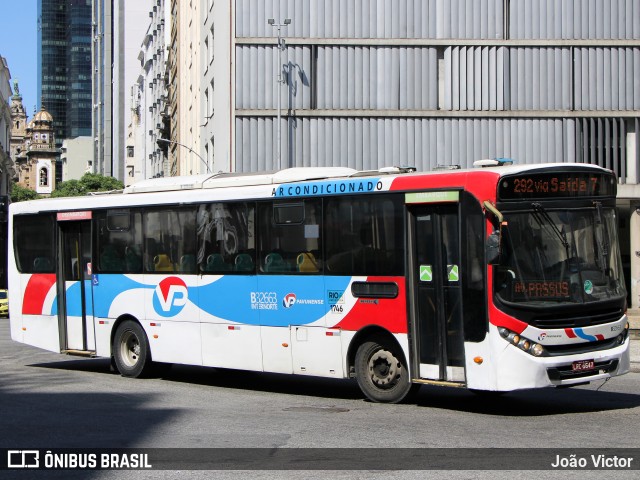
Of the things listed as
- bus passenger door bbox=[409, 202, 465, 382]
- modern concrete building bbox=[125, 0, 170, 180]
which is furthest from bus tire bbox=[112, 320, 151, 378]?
modern concrete building bbox=[125, 0, 170, 180]

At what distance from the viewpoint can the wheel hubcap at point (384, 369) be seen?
13562mm

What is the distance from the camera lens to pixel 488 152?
39281mm

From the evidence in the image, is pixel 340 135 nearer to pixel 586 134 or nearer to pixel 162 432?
pixel 586 134

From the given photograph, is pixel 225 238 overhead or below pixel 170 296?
overhead

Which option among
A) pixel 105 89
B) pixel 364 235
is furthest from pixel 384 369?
pixel 105 89

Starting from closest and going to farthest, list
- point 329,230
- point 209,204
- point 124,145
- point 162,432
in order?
point 162,432 < point 329,230 < point 209,204 < point 124,145

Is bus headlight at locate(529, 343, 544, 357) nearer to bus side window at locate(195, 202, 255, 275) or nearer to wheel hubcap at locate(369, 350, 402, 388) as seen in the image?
wheel hubcap at locate(369, 350, 402, 388)

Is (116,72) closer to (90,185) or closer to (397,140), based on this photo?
(90,185)

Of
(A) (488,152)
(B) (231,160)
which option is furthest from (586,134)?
(B) (231,160)

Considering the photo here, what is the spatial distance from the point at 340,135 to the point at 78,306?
21.5 m

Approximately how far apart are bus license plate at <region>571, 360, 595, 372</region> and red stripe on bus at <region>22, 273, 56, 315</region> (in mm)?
10430

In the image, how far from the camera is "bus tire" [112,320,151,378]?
57.8 ft

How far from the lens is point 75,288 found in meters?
18.9

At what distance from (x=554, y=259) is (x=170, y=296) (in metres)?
6.92
